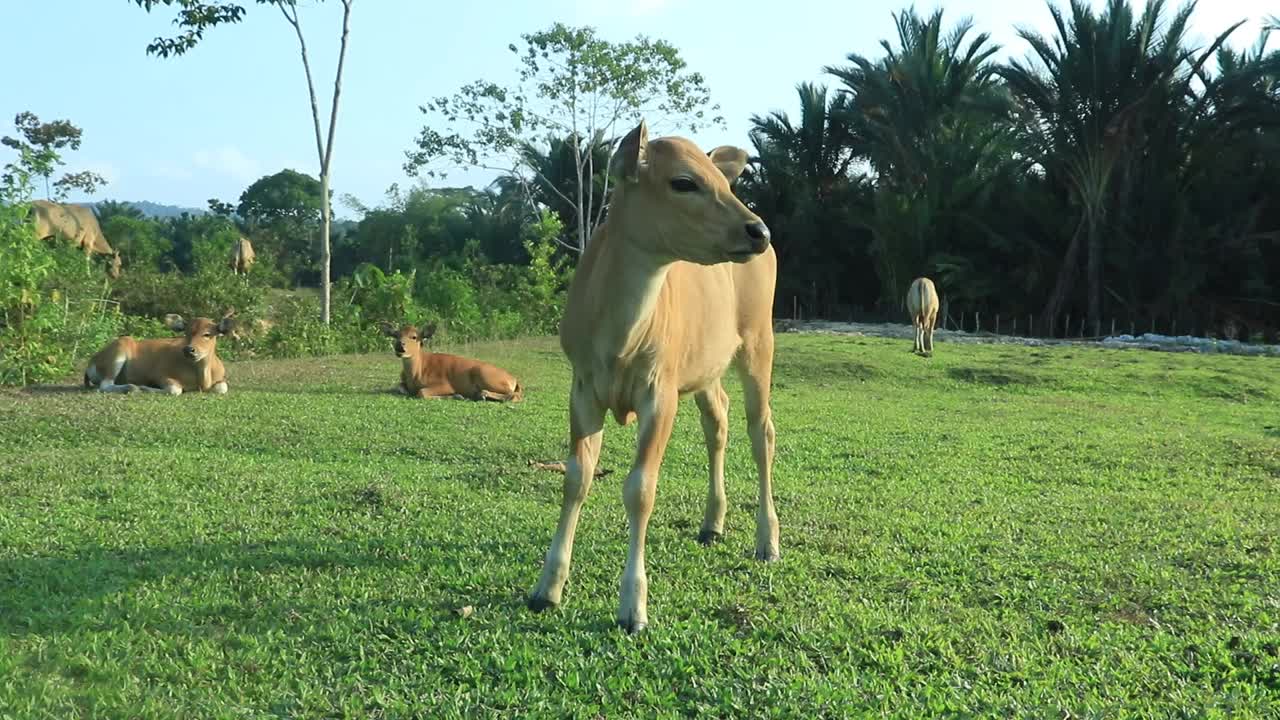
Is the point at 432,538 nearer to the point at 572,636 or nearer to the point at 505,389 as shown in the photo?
the point at 572,636

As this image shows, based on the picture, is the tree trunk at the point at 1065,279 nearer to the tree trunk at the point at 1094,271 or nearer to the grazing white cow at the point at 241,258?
the tree trunk at the point at 1094,271

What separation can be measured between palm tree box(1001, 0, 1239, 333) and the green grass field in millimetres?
20006

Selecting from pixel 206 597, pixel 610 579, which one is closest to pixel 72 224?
pixel 206 597

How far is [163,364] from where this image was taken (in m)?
11.8

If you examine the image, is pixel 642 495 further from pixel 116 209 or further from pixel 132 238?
pixel 116 209

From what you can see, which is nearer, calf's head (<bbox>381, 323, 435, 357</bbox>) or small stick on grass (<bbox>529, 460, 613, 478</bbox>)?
small stick on grass (<bbox>529, 460, 613, 478</bbox>)

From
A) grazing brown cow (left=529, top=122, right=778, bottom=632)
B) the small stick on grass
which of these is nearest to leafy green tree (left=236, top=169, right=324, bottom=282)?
the small stick on grass

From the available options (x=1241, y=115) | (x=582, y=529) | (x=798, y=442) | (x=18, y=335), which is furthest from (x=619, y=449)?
(x=1241, y=115)

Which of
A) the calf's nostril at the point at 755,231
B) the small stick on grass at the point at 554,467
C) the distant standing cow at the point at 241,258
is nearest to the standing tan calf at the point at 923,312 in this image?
the small stick on grass at the point at 554,467

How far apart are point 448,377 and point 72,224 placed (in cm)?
1246

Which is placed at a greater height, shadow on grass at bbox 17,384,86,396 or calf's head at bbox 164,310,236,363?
calf's head at bbox 164,310,236,363

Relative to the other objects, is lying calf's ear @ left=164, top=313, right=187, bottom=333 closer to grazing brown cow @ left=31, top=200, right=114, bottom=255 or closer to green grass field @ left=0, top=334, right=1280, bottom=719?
green grass field @ left=0, top=334, right=1280, bottom=719

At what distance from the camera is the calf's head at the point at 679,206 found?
396 cm

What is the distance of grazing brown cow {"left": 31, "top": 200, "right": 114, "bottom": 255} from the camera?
1977cm
